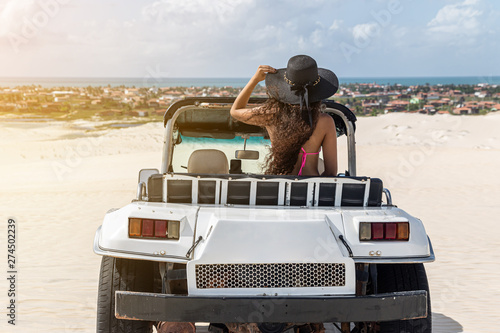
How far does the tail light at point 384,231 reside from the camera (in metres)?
3.74

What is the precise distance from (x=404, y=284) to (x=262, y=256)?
103 centimetres

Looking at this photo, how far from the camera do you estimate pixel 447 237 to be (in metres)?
10.9

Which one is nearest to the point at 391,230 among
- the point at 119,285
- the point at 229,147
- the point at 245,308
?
the point at 245,308

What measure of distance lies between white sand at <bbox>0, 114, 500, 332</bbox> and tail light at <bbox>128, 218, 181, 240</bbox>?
2.30 m

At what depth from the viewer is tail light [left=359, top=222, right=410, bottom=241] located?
3742mm

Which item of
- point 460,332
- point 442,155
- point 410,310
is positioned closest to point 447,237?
point 460,332

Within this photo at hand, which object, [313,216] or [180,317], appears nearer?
[180,317]

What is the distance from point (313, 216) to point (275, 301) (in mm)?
532

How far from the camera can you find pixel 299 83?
14.7 feet

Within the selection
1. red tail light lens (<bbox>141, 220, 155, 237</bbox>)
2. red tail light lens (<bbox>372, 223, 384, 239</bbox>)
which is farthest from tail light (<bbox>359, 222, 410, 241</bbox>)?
red tail light lens (<bbox>141, 220, 155, 237</bbox>)

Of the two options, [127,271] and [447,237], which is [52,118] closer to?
[447,237]

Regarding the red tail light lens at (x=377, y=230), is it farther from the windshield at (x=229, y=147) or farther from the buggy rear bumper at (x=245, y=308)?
the windshield at (x=229, y=147)

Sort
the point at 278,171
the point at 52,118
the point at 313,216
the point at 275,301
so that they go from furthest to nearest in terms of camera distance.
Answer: the point at 52,118
the point at 278,171
the point at 313,216
the point at 275,301

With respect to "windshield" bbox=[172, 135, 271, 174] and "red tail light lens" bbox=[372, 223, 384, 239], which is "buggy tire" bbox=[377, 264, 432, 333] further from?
"windshield" bbox=[172, 135, 271, 174]
